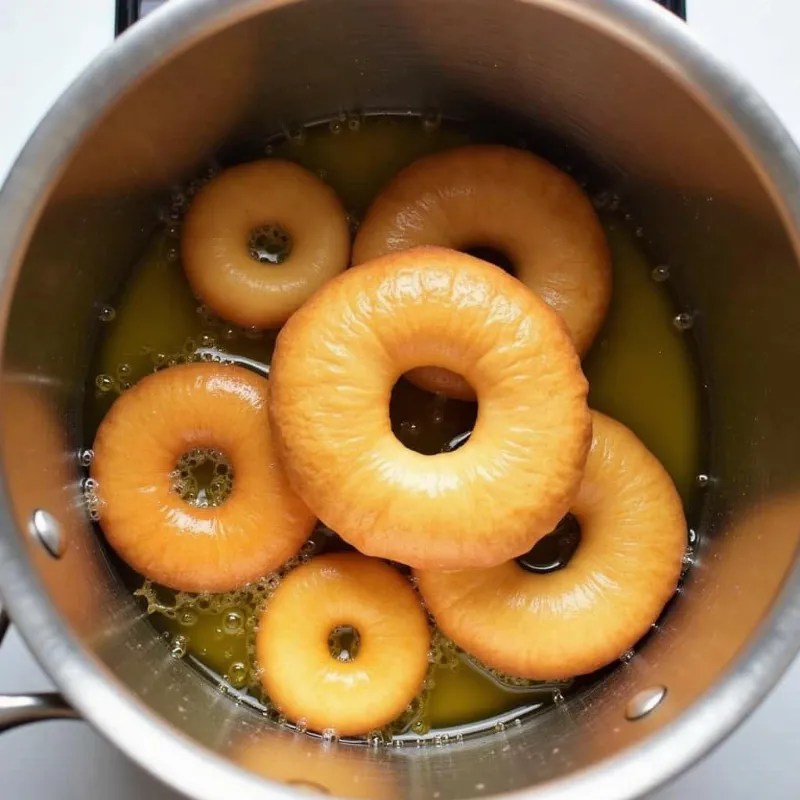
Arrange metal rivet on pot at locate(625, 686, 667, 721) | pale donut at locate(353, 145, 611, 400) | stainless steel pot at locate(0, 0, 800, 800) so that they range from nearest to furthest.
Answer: stainless steel pot at locate(0, 0, 800, 800) < metal rivet on pot at locate(625, 686, 667, 721) < pale donut at locate(353, 145, 611, 400)

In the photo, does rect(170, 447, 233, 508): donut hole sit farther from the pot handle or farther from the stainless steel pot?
the pot handle

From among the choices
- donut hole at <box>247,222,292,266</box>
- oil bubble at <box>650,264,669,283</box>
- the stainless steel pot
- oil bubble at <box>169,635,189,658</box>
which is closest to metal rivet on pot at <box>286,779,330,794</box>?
the stainless steel pot

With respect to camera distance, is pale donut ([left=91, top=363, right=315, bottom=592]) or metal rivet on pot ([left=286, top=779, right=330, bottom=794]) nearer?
metal rivet on pot ([left=286, top=779, right=330, bottom=794])

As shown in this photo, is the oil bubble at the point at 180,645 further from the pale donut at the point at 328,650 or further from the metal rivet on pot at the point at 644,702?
the metal rivet on pot at the point at 644,702

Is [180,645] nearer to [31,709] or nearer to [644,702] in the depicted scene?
[31,709]

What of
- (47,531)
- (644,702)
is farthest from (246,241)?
(644,702)

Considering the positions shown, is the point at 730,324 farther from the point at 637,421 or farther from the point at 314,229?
the point at 314,229
